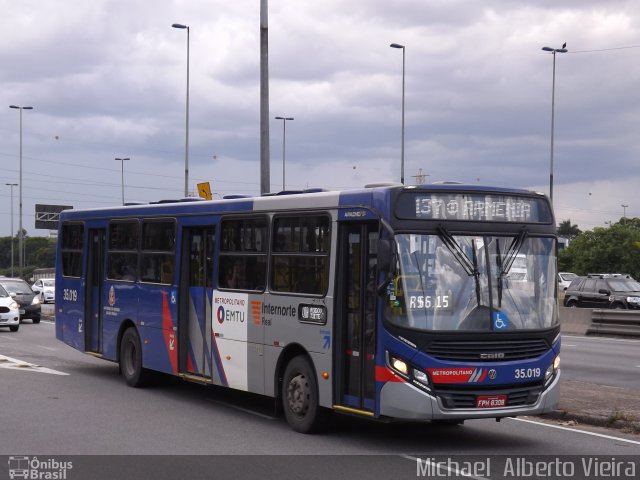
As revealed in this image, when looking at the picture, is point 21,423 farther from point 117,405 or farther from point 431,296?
point 431,296

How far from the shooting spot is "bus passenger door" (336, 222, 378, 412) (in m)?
11.1

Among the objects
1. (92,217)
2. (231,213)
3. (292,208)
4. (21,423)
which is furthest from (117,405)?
(92,217)

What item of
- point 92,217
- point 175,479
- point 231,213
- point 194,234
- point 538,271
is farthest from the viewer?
point 92,217

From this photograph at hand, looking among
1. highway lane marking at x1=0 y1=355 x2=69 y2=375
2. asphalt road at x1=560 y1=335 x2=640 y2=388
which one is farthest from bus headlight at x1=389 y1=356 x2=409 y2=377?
highway lane marking at x1=0 y1=355 x2=69 y2=375

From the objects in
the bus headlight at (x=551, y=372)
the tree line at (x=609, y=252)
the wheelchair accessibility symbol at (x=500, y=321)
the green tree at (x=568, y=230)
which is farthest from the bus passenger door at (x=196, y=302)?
the green tree at (x=568, y=230)

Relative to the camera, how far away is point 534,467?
32.7 feet

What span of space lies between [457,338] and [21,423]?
5498 millimetres

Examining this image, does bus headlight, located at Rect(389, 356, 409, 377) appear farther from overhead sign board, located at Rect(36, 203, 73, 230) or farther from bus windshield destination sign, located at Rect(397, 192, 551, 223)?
overhead sign board, located at Rect(36, 203, 73, 230)

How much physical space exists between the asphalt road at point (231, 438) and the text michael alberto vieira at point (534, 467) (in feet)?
0.52

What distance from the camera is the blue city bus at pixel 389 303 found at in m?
10.7

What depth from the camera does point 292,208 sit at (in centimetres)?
1273

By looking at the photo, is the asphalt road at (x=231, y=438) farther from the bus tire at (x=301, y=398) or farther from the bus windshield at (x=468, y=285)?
the bus windshield at (x=468, y=285)

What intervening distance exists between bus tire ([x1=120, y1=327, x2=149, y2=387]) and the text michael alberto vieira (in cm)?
742

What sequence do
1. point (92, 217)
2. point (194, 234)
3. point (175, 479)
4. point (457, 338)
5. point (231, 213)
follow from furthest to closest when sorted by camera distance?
point (92, 217) → point (194, 234) → point (231, 213) → point (457, 338) → point (175, 479)
